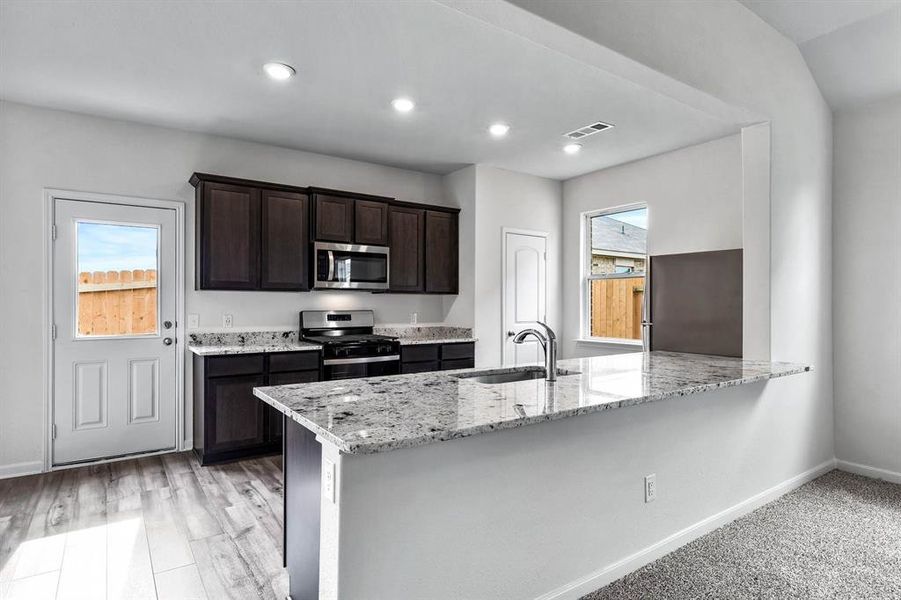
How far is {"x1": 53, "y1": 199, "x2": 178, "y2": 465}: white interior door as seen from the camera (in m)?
3.79

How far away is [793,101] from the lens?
3.29 meters

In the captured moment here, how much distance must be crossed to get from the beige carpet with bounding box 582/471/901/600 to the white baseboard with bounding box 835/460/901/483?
0.42 m

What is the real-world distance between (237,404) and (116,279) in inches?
54.8

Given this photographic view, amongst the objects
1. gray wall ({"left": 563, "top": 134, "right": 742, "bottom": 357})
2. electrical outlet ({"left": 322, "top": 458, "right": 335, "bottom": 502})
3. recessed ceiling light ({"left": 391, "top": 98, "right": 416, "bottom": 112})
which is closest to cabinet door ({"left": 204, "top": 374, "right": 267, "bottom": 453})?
recessed ceiling light ({"left": 391, "top": 98, "right": 416, "bottom": 112})

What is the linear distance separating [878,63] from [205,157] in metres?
4.93

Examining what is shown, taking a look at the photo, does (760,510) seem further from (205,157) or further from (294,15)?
(205,157)

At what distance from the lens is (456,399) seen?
190 centimetres

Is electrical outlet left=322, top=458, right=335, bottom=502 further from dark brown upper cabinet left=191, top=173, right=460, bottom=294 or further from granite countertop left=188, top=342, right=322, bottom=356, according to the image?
dark brown upper cabinet left=191, top=173, right=460, bottom=294

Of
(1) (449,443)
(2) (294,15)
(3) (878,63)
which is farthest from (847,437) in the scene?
(2) (294,15)

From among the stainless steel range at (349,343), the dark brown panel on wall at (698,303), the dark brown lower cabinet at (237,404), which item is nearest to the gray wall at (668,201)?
the dark brown panel on wall at (698,303)

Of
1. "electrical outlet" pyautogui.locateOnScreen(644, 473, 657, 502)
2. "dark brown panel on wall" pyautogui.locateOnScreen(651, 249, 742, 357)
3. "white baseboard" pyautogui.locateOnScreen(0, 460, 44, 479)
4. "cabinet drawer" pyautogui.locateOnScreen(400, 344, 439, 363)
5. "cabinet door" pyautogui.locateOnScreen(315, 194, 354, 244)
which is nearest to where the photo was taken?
"electrical outlet" pyautogui.locateOnScreen(644, 473, 657, 502)

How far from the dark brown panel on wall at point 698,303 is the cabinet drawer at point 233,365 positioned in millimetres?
3181

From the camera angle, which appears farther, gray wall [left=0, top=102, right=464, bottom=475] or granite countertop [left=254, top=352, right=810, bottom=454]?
gray wall [left=0, top=102, right=464, bottom=475]

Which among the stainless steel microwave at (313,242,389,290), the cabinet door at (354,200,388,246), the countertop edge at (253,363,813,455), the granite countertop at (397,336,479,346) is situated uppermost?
the cabinet door at (354,200,388,246)
